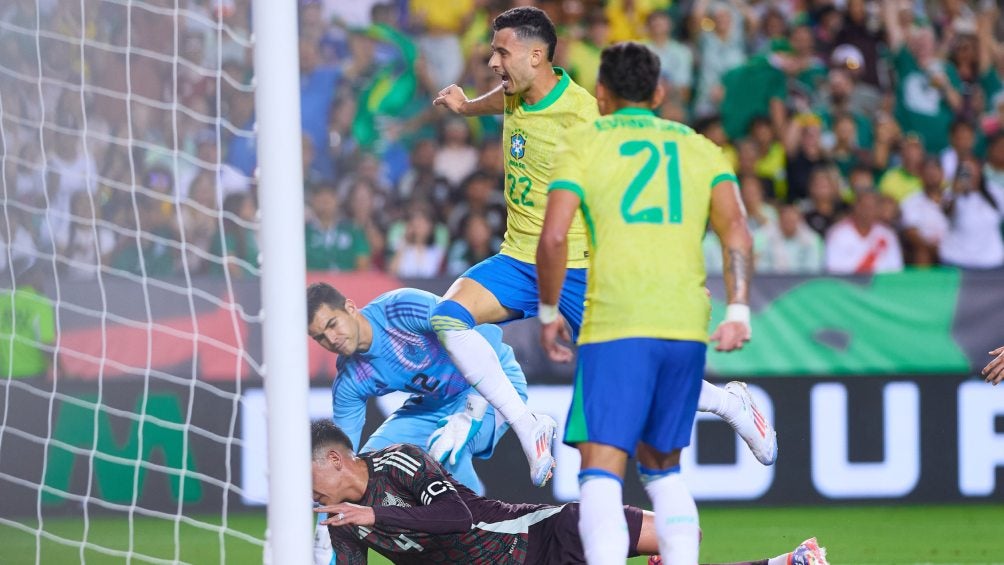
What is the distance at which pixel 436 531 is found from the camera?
17.0 ft

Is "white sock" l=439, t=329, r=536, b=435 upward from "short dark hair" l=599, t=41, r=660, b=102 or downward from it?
downward

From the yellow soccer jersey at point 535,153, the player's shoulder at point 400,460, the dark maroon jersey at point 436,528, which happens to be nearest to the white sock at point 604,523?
the dark maroon jersey at point 436,528

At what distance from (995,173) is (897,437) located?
315 cm

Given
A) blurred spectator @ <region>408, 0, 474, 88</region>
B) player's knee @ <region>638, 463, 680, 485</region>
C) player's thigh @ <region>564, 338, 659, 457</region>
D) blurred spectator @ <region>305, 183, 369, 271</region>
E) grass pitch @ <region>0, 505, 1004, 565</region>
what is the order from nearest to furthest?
player's thigh @ <region>564, 338, 659, 457</region>, player's knee @ <region>638, 463, 680, 485</region>, grass pitch @ <region>0, 505, 1004, 565</region>, blurred spectator @ <region>305, 183, 369, 271</region>, blurred spectator @ <region>408, 0, 474, 88</region>

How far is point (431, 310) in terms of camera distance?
242 inches

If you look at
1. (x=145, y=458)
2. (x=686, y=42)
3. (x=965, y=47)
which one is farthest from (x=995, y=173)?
(x=145, y=458)

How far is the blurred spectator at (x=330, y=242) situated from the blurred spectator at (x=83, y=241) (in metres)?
2.98

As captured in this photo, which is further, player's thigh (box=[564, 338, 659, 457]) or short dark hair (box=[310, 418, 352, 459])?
short dark hair (box=[310, 418, 352, 459])

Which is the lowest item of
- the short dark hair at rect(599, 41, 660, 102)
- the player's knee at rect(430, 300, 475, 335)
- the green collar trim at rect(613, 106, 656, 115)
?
the player's knee at rect(430, 300, 475, 335)

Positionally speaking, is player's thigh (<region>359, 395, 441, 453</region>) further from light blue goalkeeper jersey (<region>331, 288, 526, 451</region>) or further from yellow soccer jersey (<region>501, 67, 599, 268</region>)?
yellow soccer jersey (<region>501, 67, 599, 268</region>)

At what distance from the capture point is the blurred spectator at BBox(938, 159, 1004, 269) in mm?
10055

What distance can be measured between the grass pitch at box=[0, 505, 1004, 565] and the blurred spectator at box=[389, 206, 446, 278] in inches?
88.9

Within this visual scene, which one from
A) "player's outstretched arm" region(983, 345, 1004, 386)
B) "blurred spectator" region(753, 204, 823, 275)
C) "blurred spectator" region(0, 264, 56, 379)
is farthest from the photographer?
"blurred spectator" region(753, 204, 823, 275)

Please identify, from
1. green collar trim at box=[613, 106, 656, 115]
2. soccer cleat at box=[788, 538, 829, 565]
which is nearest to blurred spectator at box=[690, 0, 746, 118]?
soccer cleat at box=[788, 538, 829, 565]
